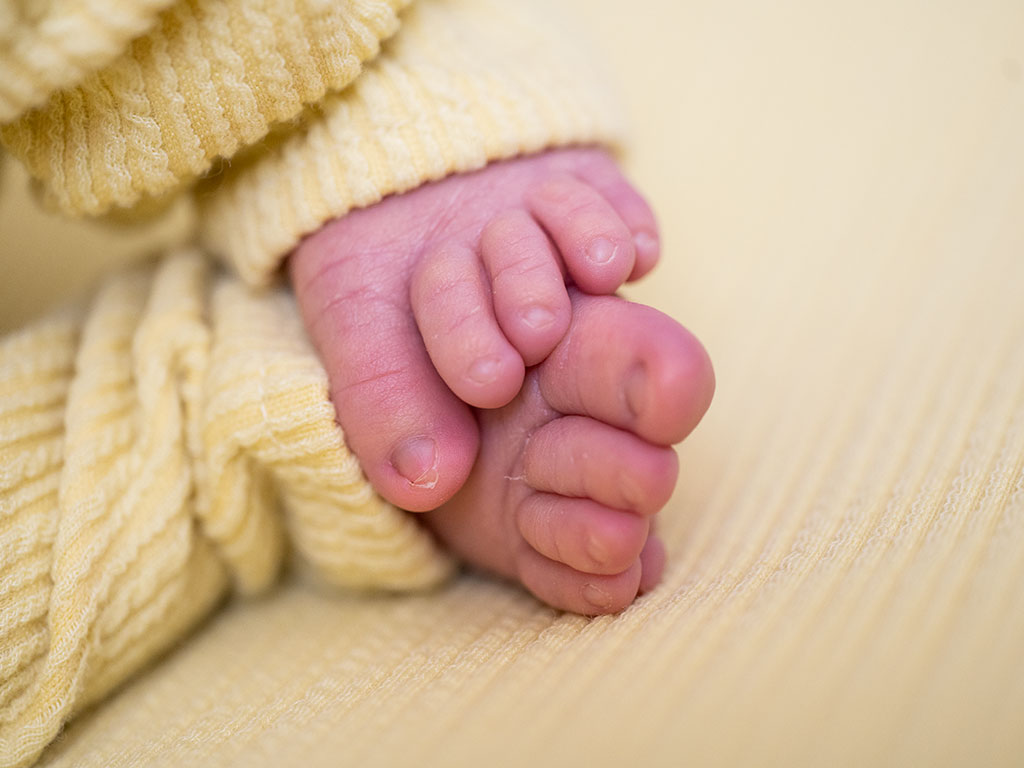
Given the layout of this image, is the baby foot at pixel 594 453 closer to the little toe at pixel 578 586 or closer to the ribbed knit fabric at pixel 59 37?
the little toe at pixel 578 586

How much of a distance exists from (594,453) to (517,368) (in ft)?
0.21

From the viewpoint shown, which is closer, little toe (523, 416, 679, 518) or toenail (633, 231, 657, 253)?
little toe (523, 416, 679, 518)

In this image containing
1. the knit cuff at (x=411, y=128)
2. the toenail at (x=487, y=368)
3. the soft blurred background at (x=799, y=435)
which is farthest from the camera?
the knit cuff at (x=411, y=128)

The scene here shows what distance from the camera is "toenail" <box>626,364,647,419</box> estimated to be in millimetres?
420

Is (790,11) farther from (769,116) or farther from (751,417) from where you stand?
(751,417)

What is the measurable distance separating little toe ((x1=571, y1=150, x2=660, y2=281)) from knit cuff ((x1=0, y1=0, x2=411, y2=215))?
6.6 inches

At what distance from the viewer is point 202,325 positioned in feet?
2.01

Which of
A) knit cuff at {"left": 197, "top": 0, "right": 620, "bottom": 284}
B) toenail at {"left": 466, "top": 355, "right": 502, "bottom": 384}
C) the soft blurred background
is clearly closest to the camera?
the soft blurred background

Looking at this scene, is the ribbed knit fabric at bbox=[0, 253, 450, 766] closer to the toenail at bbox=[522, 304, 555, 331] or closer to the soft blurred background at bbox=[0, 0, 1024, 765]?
the soft blurred background at bbox=[0, 0, 1024, 765]

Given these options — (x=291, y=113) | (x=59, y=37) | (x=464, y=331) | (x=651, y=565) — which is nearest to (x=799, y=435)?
(x=651, y=565)

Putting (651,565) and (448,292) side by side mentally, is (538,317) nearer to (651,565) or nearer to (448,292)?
(448,292)

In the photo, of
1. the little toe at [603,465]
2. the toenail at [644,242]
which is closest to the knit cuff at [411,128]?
the toenail at [644,242]

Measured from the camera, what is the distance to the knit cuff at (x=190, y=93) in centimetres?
51

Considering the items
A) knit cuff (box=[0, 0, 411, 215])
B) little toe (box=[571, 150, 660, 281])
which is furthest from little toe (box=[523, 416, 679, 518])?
knit cuff (box=[0, 0, 411, 215])
